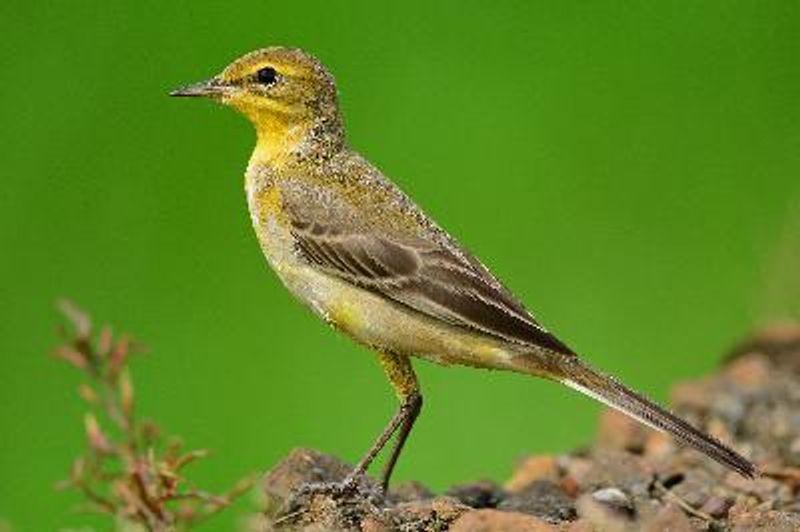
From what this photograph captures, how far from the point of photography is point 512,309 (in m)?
5.64

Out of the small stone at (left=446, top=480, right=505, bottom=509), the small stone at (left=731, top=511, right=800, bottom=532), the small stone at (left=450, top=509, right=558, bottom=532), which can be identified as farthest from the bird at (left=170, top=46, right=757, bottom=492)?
the small stone at (left=450, top=509, right=558, bottom=532)

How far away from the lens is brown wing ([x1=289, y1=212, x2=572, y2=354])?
5586mm

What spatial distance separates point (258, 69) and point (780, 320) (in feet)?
11.1

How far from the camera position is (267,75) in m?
6.18

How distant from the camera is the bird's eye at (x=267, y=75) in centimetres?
617

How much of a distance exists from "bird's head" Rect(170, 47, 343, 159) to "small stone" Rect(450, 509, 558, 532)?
1822 mm

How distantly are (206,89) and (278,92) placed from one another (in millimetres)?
239

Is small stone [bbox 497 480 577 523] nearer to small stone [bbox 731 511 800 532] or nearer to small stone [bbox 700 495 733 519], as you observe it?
small stone [bbox 700 495 733 519]

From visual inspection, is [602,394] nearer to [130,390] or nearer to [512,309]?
[512,309]

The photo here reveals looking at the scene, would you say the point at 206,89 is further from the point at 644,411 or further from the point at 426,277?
the point at 644,411

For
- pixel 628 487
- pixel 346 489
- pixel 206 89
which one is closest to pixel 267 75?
pixel 206 89

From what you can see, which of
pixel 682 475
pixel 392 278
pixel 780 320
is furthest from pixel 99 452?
pixel 780 320

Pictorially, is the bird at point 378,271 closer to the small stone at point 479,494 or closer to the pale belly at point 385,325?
the pale belly at point 385,325

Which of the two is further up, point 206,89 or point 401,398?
point 206,89
